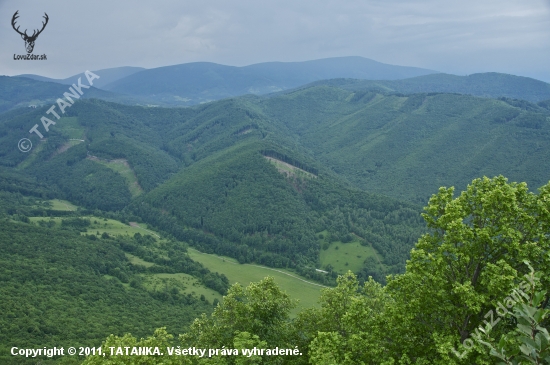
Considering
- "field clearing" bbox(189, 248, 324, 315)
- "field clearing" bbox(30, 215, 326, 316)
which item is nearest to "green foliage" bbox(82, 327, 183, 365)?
"field clearing" bbox(30, 215, 326, 316)

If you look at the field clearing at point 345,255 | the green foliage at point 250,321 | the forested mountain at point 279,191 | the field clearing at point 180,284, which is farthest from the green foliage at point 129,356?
the field clearing at point 345,255

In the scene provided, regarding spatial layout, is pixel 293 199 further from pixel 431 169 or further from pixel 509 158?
pixel 509 158

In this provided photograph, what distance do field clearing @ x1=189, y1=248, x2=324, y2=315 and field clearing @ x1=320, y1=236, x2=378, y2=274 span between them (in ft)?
43.5

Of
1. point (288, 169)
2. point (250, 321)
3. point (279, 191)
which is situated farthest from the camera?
point (288, 169)

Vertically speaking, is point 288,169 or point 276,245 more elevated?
point 288,169

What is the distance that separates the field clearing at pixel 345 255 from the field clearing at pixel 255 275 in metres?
13.3

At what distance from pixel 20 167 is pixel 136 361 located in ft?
727

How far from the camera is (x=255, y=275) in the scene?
343ft

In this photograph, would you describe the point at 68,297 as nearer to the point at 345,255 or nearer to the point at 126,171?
the point at 345,255

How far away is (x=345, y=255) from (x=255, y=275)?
30308 mm

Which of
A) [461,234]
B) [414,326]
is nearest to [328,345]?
[414,326]

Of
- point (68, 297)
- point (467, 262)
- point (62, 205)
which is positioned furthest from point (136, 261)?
point (467, 262)

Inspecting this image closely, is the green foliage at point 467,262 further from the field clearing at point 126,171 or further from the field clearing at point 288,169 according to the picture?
the field clearing at point 126,171

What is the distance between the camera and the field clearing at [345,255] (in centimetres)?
11002
